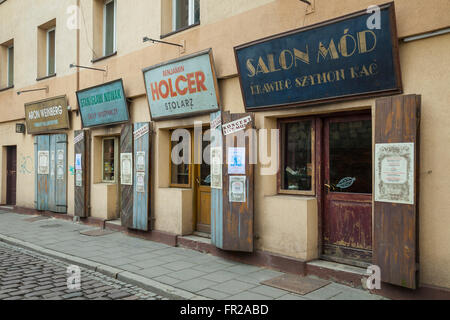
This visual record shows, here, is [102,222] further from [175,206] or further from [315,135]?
[315,135]

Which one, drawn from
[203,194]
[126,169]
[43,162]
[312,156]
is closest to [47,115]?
[43,162]

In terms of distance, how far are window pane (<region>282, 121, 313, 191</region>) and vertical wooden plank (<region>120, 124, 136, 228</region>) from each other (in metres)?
3.70

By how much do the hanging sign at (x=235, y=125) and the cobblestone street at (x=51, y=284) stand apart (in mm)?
2726

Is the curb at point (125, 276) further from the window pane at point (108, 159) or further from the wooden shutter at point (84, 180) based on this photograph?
the window pane at point (108, 159)

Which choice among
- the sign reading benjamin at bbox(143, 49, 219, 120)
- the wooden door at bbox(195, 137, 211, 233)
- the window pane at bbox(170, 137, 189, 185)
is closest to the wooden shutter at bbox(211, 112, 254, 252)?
the sign reading benjamin at bbox(143, 49, 219, 120)

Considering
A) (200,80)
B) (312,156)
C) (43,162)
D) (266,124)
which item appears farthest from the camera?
(43,162)

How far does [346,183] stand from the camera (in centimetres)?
565

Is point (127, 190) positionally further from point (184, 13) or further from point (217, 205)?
point (184, 13)

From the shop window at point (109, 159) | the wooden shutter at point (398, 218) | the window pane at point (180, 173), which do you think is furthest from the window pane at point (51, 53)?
the wooden shutter at point (398, 218)

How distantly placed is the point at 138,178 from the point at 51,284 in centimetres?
332

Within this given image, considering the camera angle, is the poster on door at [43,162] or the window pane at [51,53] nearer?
the poster on door at [43,162]

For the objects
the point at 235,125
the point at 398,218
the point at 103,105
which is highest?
the point at 103,105

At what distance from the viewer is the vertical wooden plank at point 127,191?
8.57 metres

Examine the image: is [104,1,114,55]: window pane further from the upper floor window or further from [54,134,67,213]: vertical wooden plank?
[54,134,67,213]: vertical wooden plank
